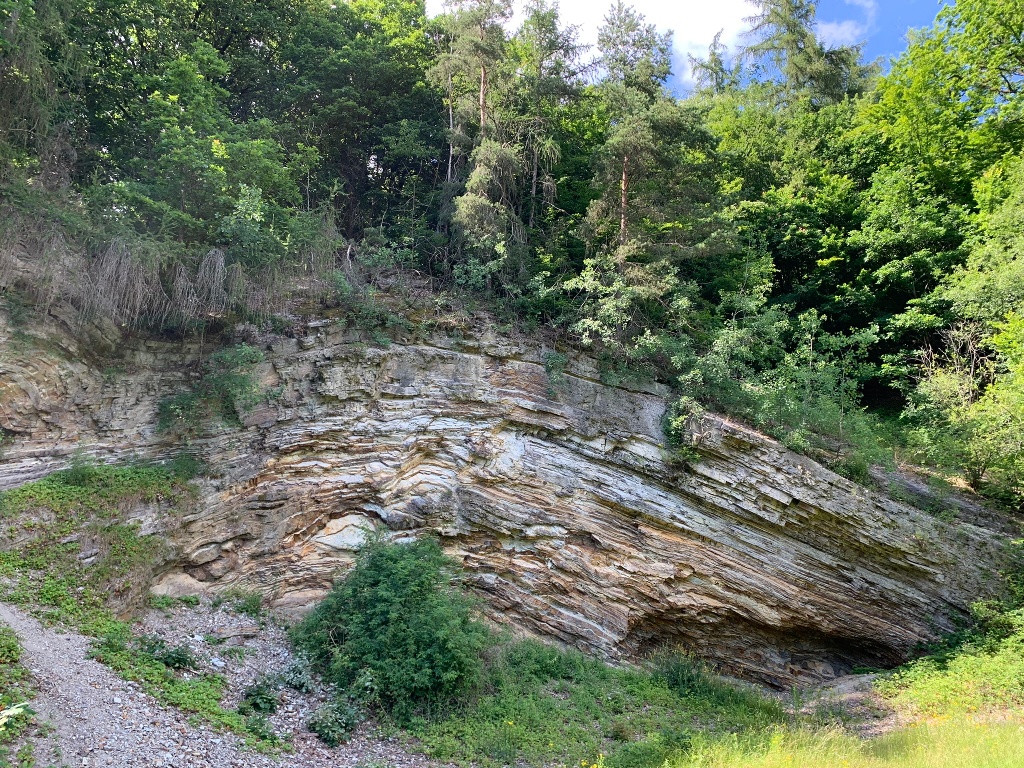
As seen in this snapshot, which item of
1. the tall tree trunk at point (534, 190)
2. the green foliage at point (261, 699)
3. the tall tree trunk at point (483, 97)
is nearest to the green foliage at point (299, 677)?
the green foliage at point (261, 699)

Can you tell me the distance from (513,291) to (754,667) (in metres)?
8.54

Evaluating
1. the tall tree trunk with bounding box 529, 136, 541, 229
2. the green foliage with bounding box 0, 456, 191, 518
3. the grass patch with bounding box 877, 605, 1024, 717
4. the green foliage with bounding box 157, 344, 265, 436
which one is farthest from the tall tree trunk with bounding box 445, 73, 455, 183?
the grass patch with bounding box 877, 605, 1024, 717

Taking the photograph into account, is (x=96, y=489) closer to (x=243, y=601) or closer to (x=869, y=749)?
(x=243, y=601)

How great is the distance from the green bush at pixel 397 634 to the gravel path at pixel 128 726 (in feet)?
1.78

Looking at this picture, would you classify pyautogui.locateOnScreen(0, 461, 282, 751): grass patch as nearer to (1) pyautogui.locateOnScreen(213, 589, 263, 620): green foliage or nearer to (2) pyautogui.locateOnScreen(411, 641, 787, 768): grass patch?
(1) pyautogui.locateOnScreen(213, 589, 263, 620): green foliage

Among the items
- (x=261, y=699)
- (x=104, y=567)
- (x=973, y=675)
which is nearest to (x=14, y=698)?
(x=261, y=699)

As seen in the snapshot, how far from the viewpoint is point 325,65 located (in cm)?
1377

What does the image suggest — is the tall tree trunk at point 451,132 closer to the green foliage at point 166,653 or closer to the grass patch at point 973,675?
the green foliage at point 166,653

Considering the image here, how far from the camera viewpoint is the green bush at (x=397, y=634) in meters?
7.30

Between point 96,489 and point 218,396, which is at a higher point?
→ point 218,396

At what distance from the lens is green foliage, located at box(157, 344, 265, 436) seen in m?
9.45

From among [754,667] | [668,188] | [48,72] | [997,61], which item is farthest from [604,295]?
[997,61]

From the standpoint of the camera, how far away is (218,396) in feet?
32.2

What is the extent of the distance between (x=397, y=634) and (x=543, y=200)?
1021 centimetres
